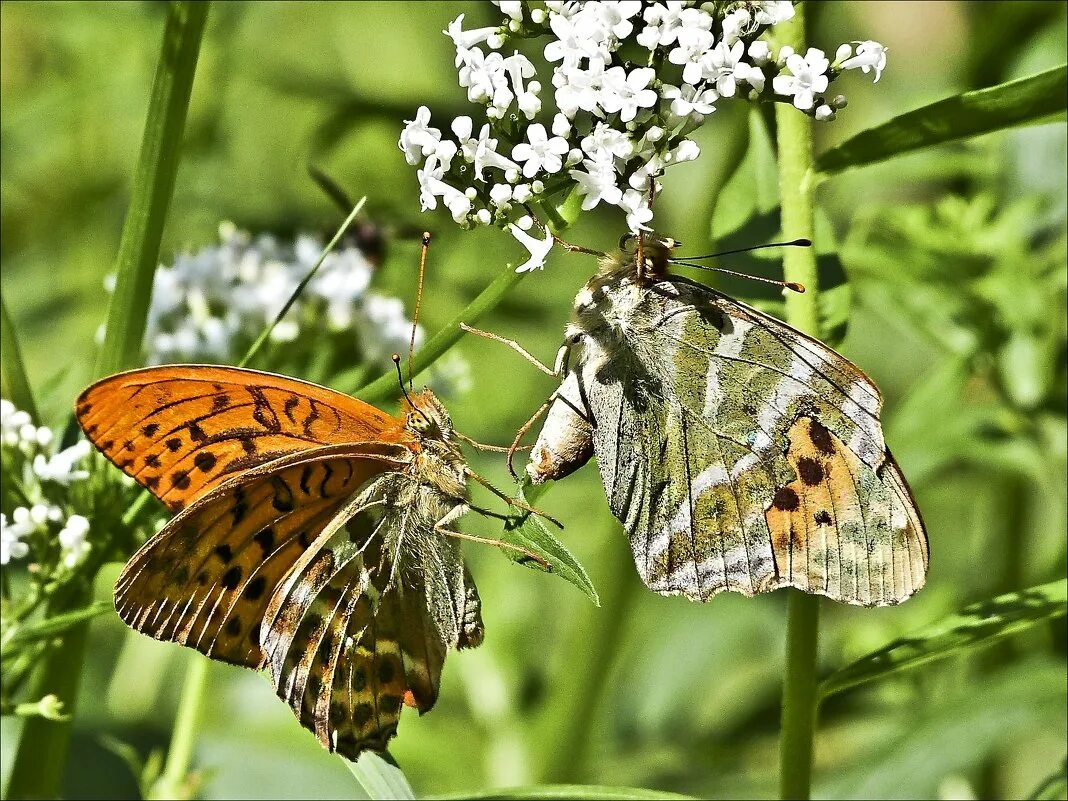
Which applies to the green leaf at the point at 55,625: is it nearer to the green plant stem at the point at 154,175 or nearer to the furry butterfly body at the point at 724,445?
the green plant stem at the point at 154,175

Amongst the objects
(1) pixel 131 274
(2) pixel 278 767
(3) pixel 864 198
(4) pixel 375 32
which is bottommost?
(2) pixel 278 767

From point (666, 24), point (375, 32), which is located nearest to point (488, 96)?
point (666, 24)

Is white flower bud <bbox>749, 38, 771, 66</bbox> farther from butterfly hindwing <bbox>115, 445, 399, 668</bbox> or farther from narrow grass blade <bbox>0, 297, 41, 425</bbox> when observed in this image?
narrow grass blade <bbox>0, 297, 41, 425</bbox>

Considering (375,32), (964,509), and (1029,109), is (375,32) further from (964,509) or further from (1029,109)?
(1029,109)

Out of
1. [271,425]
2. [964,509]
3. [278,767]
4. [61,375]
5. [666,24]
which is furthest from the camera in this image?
[964,509]

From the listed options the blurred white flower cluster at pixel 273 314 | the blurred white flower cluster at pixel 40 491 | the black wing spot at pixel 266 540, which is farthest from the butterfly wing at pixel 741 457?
the blurred white flower cluster at pixel 40 491
